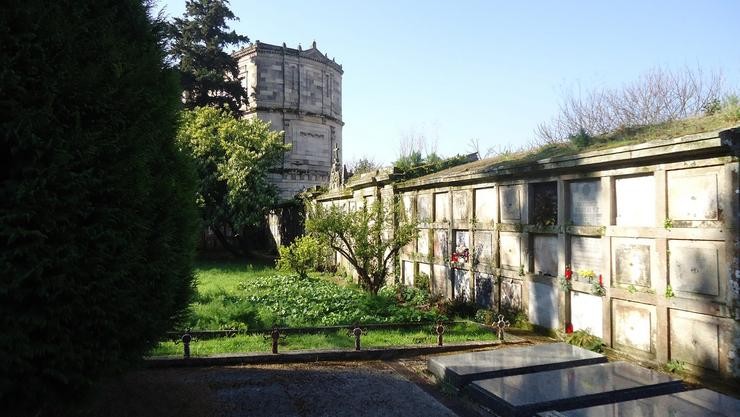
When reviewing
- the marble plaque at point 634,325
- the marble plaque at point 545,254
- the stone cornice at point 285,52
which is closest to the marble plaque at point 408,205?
the marble plaque at point 545,254

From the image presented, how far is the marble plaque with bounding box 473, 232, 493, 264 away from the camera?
789 cm

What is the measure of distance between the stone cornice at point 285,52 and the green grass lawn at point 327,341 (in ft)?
102

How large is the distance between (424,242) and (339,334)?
11.7 feet

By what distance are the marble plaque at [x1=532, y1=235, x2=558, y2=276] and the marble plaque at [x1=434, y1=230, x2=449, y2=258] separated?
2277 millimetres

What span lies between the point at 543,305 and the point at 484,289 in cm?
133

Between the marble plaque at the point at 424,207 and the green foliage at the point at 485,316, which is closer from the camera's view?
the green foliage at the point at 485,316

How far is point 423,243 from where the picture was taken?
9.93 m

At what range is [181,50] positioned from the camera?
27.7 meters

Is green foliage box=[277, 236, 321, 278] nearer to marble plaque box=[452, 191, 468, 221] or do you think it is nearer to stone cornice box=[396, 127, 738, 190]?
marble plaque box=[452, 191, 468, 221]

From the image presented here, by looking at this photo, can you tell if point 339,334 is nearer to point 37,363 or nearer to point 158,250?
point 158,250

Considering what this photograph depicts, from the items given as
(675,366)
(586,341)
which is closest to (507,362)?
(586,341)

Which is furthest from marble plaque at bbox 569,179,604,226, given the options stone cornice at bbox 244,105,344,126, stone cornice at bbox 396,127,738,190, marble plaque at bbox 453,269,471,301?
stone cornice at bbox 244,105,344,126

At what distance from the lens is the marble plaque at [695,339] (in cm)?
476

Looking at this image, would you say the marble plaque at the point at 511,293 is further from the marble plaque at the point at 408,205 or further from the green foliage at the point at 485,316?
the marble plaque at the point at 408,205
